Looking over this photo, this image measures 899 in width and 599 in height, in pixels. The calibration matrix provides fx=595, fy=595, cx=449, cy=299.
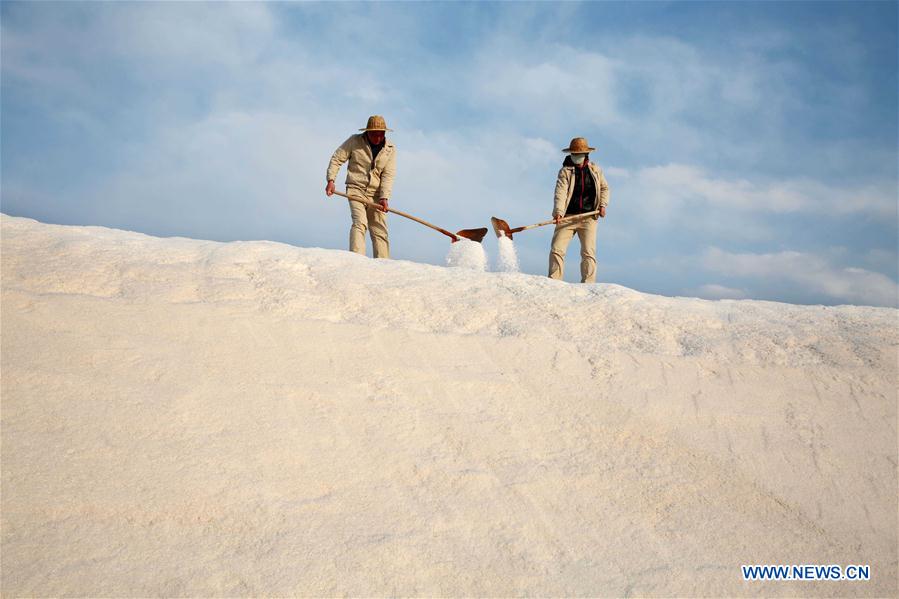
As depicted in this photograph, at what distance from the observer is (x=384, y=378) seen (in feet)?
9.08

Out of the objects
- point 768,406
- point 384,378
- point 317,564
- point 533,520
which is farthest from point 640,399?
point 317,564

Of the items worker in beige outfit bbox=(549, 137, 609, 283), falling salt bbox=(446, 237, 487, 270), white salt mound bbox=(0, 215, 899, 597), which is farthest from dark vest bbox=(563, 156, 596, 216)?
white salt mound bbox=(0, 215, 899, 597)

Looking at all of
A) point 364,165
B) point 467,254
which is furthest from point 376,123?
point 467,254

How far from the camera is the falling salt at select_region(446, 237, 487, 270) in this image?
22.4 feet

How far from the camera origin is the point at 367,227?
21.6 ft

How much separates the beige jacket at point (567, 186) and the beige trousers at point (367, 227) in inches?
75.9

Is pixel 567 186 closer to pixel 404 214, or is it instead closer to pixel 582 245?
pixel 582 245

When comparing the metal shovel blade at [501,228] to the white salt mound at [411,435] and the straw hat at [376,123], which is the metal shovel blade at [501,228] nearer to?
the straw hat at [376,123]

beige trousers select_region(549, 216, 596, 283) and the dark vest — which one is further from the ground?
the dark vest

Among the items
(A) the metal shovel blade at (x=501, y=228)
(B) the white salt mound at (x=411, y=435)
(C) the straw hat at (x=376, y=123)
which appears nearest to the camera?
(B) the white salt mound at (x=411, y=435)

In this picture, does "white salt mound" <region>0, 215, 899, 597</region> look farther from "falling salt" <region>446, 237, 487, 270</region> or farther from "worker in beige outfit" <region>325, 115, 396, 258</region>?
"falling salt" <region>446, 237, 487, 270</region>

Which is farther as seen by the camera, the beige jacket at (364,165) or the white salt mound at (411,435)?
the beige jacket at (364,165)

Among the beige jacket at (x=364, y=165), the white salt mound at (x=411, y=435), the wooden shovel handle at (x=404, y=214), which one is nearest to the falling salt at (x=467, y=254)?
the wooden shovel handle at (x=404, y=214)

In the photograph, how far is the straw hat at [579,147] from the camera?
Result: 256 inches
